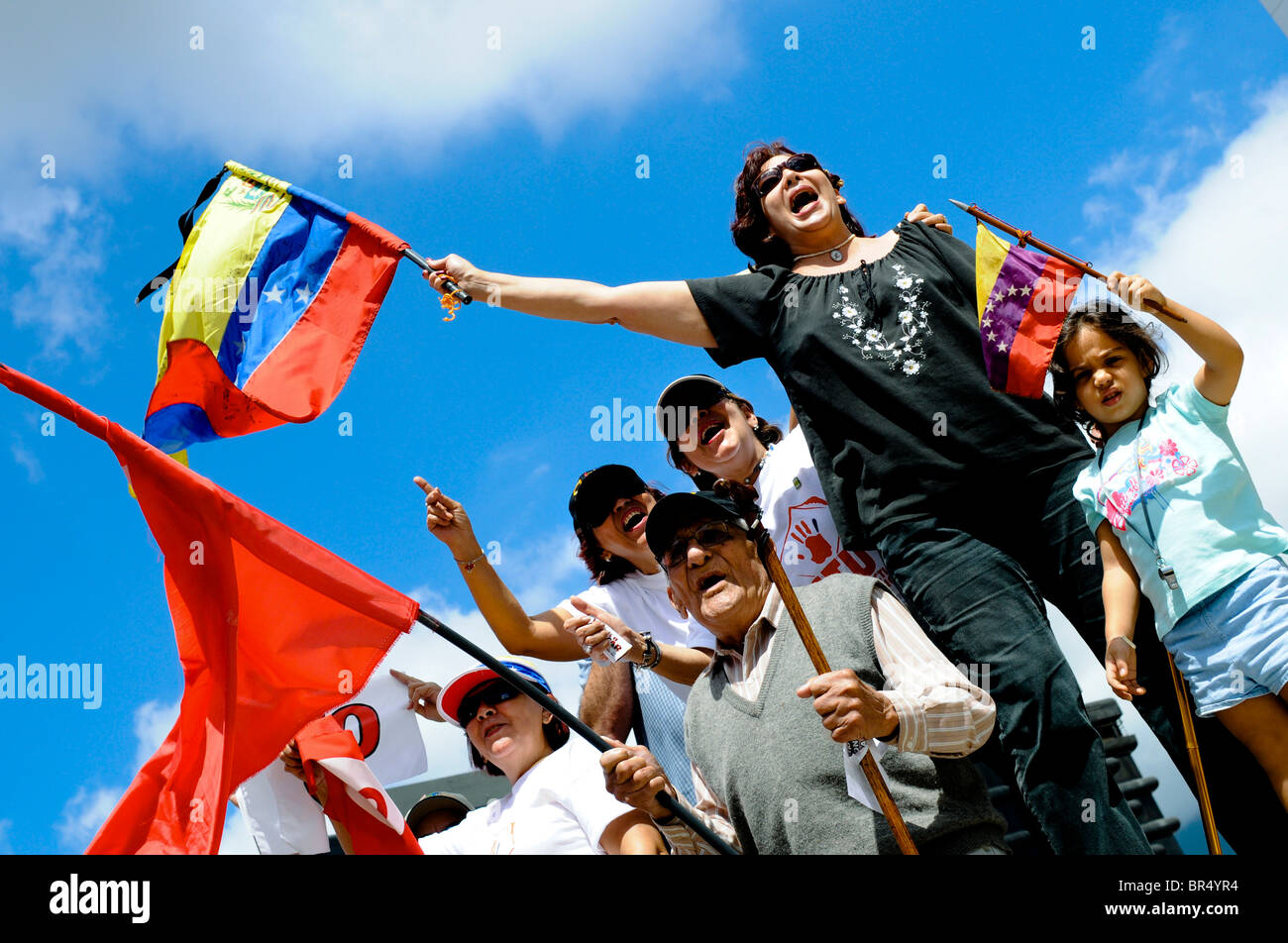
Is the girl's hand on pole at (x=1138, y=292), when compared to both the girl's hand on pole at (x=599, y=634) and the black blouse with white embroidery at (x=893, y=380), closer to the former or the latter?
the black blouse with white embroidery at (x=893, y=380)

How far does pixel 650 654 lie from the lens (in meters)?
3.93

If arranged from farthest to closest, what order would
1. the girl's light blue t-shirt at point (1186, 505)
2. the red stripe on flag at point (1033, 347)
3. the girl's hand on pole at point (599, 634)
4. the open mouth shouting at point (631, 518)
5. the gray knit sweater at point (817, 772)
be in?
the open mouth shouting at point (631, 518)
the girl's hand on pole at point (599, 634)
the red stripe on flag at point (1033, 347)
the girl's light blue t-shirt at point (1186, 505)
the gray knit sweater at point (817, 772)

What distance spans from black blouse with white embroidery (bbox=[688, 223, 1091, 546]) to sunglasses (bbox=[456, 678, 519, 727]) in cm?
156

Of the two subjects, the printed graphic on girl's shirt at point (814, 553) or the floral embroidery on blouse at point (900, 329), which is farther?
the printed graphic on girl's shirt at point (814, 553)

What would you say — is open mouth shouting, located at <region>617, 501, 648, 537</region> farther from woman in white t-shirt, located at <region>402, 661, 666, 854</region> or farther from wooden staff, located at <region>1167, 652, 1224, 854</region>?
wooden staff, located at <region>1167, 652, 1224, 854</region>

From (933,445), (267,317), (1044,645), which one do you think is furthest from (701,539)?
(267,317)

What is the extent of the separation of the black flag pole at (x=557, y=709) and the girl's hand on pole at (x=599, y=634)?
12.3 inches

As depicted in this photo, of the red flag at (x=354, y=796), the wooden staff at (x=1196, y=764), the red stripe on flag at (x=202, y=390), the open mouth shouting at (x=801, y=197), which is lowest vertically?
the wooden staff at (x=1196, y=764)

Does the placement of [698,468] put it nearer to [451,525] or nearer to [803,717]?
[451,525]

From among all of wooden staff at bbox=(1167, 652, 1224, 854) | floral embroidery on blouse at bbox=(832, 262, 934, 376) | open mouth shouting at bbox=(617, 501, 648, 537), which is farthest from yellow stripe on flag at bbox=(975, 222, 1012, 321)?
open mouth shouting at bbox=(617, 501, 648, 537)

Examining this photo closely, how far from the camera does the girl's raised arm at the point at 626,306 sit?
3.79 metres

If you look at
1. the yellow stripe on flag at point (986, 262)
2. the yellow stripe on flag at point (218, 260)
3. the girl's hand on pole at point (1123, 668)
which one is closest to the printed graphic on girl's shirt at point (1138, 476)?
the girl's hand on pole at point (1123, 668)

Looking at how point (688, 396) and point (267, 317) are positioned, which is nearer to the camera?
point (688, 396)

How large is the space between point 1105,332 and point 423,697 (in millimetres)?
3117
